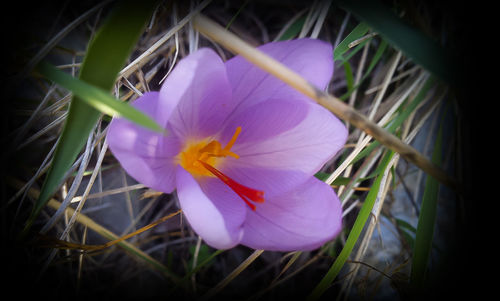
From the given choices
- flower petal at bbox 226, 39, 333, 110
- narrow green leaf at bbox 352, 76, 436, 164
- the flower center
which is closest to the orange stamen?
the flower center

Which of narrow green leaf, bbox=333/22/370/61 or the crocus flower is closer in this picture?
the crocus flower

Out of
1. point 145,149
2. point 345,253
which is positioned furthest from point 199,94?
point 345,253

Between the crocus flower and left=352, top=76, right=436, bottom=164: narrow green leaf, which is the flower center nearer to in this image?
the crocus flower

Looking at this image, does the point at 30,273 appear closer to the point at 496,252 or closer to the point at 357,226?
the point at 357,226

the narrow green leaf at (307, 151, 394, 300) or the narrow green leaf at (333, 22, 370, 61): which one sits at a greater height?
the narrow green leaf at (333, 22, 370, 61)

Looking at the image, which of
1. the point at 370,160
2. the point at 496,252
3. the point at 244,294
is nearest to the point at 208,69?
the point at 370,160

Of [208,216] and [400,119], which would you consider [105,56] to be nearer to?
[208,216]
